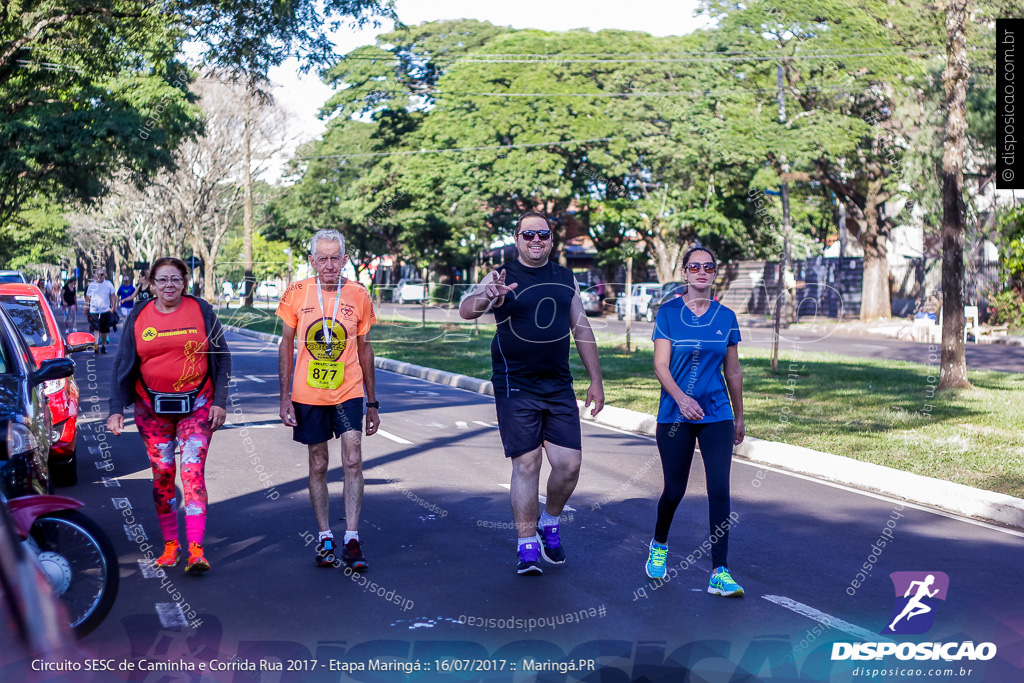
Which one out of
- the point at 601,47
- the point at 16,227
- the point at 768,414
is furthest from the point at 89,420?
the point at 16,227

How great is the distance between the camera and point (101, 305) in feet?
72.0

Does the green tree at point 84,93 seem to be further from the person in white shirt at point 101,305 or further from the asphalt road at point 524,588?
the asphalt road at point 524,588

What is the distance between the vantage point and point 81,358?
2130 centimetres

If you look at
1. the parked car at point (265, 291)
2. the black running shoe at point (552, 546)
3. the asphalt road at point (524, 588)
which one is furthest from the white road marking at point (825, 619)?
the parked car at point (265, 291)

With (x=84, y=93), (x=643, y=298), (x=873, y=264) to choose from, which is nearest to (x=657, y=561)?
(x=84, y=93)

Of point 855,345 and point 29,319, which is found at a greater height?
point 29,319

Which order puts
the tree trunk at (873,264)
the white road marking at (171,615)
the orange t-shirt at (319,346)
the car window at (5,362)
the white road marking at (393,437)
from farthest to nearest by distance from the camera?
the tree trunk at (873,264) → the white road marking at (393,437) → the car window at (5,362) → the orange t-shirt at (319,346) → the white road marking at (171,615)

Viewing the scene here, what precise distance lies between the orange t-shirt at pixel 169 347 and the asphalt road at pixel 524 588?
1.07 metres

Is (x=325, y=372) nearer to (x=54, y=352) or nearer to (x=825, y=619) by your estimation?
(x=825, y=619)

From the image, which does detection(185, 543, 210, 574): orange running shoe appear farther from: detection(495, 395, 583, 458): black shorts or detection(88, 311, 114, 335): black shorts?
detection(88, 311, 114, 335): black shorts

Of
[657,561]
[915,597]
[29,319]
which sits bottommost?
[915,597]

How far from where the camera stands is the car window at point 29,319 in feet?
31.4

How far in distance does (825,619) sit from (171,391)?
3.64 m

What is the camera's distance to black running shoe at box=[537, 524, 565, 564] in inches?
235
